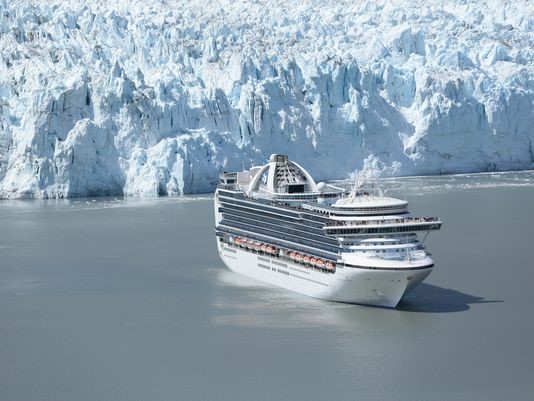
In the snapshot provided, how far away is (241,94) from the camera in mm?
37125

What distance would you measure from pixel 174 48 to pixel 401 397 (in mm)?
29044

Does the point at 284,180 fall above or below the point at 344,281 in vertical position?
above

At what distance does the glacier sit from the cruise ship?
14490 mm

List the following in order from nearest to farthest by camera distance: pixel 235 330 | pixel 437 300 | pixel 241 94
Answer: pixel 235 330 → pixel 437 300 → pixel 241 94

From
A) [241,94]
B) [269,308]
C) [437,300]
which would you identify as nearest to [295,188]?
[269,308]

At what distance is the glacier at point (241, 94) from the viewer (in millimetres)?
34062

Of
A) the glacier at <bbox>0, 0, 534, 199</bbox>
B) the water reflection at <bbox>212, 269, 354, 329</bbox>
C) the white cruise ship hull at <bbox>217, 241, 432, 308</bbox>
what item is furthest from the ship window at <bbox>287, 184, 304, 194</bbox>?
the glacier at <bbox>0, 0, 534, 199</bbox>

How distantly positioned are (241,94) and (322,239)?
820 inches

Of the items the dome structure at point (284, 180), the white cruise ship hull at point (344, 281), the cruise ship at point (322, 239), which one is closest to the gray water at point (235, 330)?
the white cruise ship hull at point (344, 281)

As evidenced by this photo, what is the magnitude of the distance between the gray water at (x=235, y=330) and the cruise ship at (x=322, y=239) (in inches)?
14.5

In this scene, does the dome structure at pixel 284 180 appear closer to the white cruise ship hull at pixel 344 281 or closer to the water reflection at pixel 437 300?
the white cruise ship hull at pixel 344 281

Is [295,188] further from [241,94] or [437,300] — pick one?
[241,94]

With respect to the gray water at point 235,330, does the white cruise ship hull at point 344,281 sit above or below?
above

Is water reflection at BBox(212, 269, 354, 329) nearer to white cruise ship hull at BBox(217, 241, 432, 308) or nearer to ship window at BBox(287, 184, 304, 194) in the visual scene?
white cruise ship hull at BBox(217, 241, 432, 308)
